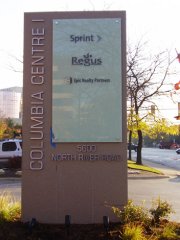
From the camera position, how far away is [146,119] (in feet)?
113

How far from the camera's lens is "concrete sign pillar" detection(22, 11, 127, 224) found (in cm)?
839

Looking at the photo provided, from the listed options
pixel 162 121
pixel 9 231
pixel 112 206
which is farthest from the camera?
pixel 162 121

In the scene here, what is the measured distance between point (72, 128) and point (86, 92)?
0.70 m

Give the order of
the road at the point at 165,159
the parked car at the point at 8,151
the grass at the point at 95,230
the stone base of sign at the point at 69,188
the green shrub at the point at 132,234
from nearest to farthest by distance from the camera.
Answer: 1. the green shrub at the point at 132,234
2. the grass at the point at 95,230
3. the stone base of sign at the point at 69,188
4. the parked car at the point at 8,151
5. the road at the point at 165,159

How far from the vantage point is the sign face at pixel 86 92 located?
8.44m

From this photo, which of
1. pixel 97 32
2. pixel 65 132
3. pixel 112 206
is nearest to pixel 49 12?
pixel 97 32

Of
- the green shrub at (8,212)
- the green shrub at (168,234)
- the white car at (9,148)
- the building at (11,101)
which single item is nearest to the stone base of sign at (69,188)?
the green shrub at (8,212)

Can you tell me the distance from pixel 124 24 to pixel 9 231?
424 centimetres

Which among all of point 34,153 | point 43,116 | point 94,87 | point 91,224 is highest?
point 94,87

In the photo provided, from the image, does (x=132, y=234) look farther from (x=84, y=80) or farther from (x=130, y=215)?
(x=84, y=80)

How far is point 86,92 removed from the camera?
839cm

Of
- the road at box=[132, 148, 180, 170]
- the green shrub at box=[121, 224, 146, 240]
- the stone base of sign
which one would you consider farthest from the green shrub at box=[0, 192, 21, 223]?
the road at box=[132, 148, 180, 170]

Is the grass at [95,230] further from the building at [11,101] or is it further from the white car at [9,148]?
the building at [11,101]

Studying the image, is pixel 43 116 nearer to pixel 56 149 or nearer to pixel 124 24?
pixel 56 149
